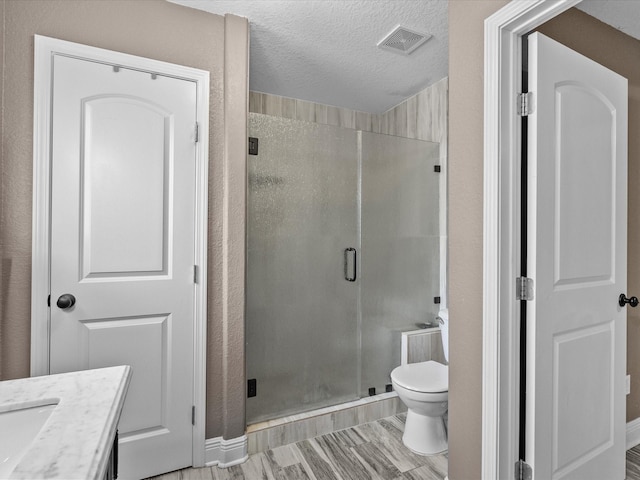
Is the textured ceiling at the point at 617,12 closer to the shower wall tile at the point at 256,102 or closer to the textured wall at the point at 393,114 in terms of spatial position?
the textured wall at the point at 393,114

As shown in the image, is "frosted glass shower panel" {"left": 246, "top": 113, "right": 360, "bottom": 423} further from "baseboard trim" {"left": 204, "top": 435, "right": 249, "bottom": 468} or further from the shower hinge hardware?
"baseboard trim" {"left": 204, "top": 435, "right": 249, "bottom": 468}

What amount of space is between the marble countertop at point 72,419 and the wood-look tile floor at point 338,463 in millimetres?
1173

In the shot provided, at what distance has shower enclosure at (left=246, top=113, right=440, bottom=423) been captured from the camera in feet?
7.52

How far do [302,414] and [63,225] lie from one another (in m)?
1.70

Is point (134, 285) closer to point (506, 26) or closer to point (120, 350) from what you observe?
point (120, 350)

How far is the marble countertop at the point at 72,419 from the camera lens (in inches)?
24.1

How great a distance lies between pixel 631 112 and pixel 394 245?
1522 mm

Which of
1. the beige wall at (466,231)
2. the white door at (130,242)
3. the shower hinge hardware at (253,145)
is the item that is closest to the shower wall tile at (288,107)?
the shower hinge hardware at (253,145)

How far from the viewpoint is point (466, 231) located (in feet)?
5.07

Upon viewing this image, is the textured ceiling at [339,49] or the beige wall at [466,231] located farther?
the textured ceiling at [339,49]

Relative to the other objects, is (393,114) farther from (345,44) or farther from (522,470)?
(522,470)

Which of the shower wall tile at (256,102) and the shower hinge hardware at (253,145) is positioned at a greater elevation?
the shower wall tile at (256,102)

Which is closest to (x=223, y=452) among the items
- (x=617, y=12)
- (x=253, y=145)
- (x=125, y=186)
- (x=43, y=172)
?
(x=125, y=186)

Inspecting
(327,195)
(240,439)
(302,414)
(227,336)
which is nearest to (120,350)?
(227,336)
